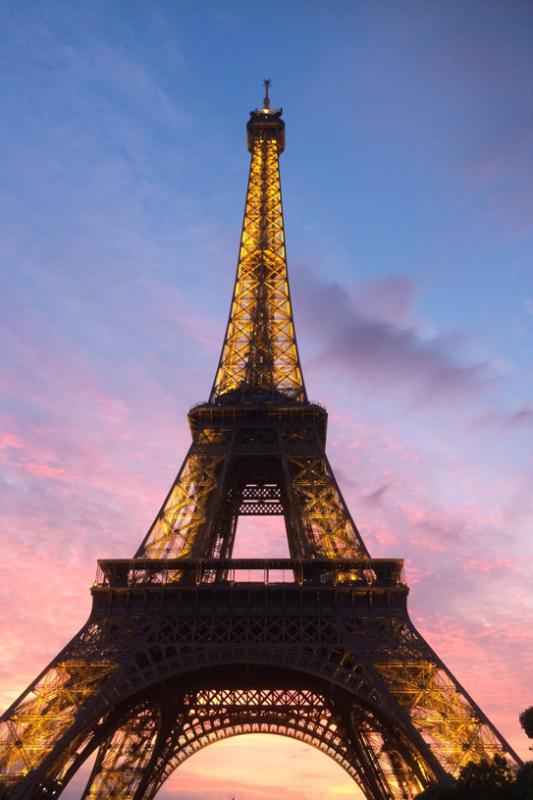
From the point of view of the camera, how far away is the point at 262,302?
48.0 m

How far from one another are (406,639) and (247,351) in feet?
69.0

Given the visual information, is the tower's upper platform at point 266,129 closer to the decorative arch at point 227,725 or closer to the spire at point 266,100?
the spire at point 266,100

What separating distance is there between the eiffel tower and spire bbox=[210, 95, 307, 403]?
0.45ft

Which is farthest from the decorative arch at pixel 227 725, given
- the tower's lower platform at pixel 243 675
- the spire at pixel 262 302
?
the spire at pixel 262 302

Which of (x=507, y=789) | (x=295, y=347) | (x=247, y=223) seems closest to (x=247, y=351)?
(x=295, y=347)

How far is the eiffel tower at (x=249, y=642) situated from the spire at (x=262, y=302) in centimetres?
14

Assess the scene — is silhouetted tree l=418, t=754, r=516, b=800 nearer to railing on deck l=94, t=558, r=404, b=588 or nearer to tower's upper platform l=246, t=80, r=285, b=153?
railing on deck l=94, t=558, r=404, b=588

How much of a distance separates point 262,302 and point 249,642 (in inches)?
934

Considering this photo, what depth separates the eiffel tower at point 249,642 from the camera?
1129 inches

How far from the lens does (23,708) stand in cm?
2895

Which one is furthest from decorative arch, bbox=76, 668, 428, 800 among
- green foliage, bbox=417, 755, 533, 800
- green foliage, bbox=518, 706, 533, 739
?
green foliage, bbox=417, 755, 533, 800

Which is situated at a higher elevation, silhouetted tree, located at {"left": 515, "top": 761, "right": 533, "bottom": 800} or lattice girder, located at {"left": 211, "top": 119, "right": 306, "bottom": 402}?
lattice girder, located at {"left": 211, "top": 119, "right": 306, "bottom": 402}

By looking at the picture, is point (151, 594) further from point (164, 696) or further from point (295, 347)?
point (295, 347)

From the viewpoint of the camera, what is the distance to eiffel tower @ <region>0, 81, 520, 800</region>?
2867 cm
